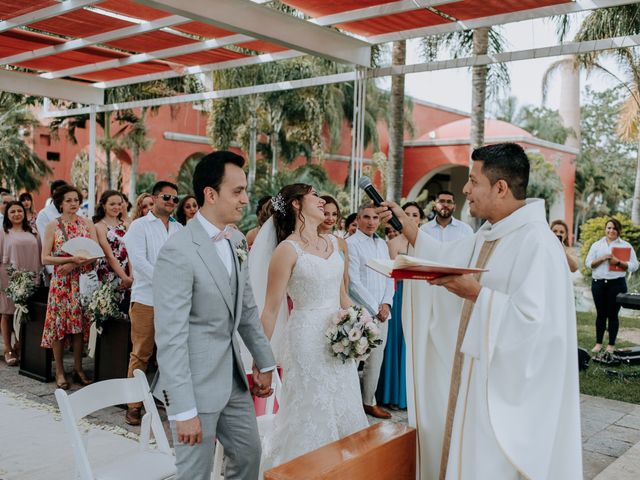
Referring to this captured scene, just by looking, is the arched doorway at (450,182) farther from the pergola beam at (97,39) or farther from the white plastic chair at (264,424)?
the white plastic chair at (264,424)

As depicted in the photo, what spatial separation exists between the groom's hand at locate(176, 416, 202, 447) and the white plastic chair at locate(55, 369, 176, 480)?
1.80 feet

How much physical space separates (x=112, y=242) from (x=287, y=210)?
3.36 metres

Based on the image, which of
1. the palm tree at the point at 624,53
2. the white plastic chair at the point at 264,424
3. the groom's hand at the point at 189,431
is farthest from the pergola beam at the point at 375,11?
the palm tree at the point at 624,53

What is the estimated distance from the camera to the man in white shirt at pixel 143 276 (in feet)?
19.3

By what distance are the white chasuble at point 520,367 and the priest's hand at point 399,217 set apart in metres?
0.53

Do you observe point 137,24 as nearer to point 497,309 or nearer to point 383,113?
point 497,309

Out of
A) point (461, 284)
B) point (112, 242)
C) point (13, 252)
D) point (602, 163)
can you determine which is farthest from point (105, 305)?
point (602, 163)

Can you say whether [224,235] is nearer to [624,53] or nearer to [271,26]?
[271,26]

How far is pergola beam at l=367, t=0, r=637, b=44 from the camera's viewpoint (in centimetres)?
646

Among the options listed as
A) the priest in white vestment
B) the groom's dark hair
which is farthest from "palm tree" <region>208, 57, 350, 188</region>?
the priest in white vestment

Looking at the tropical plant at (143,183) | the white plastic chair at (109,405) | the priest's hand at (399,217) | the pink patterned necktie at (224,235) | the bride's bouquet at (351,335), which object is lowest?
the white plastic chair at (109,405)

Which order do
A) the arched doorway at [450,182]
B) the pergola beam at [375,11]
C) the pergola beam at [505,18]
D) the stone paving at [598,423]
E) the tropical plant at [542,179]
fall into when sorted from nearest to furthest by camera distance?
the stone paving at [598,423]
the pergola beam at [505,18]
the pergola beam at [375,11]
the tropical plant at [542,179]
the arched doorway at [450,182]

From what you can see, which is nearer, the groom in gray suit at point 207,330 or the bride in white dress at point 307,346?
the groom in gray suit at point 207,330

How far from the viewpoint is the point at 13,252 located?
319 inches
